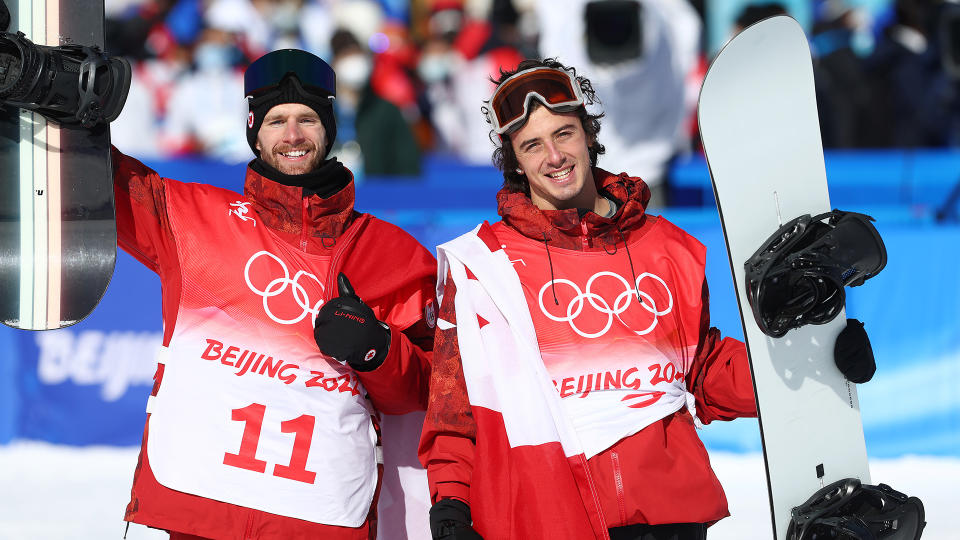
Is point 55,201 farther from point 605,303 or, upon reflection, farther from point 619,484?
point 619,484

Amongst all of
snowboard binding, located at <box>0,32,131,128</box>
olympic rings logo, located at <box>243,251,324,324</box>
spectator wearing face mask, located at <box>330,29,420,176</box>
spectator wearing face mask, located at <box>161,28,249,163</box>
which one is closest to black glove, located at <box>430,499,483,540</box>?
olympic rings logo, located at <box>243,251,324,324</box>

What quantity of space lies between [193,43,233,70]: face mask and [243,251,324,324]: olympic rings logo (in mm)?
A: 7744

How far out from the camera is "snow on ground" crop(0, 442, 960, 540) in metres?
5.05

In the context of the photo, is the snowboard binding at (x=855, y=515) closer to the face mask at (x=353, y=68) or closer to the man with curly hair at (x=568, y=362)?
the man with curly hair at (x=568, y=362)

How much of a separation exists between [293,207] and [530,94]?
714 millimetres

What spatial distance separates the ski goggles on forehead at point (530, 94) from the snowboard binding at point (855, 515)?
4.04 feet

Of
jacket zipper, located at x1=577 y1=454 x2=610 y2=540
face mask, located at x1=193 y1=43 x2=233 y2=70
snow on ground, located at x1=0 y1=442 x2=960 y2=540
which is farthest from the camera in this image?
face mask, located at x1=193 y1=43 x2=233 y2=70

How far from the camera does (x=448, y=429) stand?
9.23ft

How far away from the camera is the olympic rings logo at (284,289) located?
299 centimetres

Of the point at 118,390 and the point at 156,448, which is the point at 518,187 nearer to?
the point at 156,448

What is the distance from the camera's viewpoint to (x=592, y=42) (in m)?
7.39

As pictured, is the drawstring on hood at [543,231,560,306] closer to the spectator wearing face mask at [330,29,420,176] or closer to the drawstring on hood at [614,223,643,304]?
the drawstring on hood at [614,223,643,304]

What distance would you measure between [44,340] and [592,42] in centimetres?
385

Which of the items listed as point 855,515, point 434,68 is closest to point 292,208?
point 855,515
